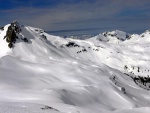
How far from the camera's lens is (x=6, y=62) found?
357 ft

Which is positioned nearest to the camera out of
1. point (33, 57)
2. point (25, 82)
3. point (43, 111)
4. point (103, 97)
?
point (43, 111)

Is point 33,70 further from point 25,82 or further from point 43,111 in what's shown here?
point 43,111

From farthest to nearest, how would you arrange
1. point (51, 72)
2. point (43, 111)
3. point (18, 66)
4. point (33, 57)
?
point (33, 57), point (51, 72), point (18, 66), point (43, 111)

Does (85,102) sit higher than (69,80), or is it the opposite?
(69,80)

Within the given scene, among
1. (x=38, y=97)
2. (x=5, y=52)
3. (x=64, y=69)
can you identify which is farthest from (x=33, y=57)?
(x=38, y=97)

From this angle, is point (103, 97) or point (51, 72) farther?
point (51, 72)

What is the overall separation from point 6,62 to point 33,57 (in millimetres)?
83232

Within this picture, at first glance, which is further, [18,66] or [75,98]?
[18,66]

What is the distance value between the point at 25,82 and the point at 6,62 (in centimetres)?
2622

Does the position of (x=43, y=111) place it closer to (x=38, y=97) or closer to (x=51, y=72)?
(x=38, y=97)

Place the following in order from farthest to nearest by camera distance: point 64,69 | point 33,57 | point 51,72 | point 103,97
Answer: point 33,57 → point 64,69 → point 51,72 → point 103,97

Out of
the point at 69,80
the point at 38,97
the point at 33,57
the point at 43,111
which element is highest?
the point at 33,57

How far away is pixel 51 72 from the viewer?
11944 cm

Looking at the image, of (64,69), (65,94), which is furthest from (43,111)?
(64,69)
